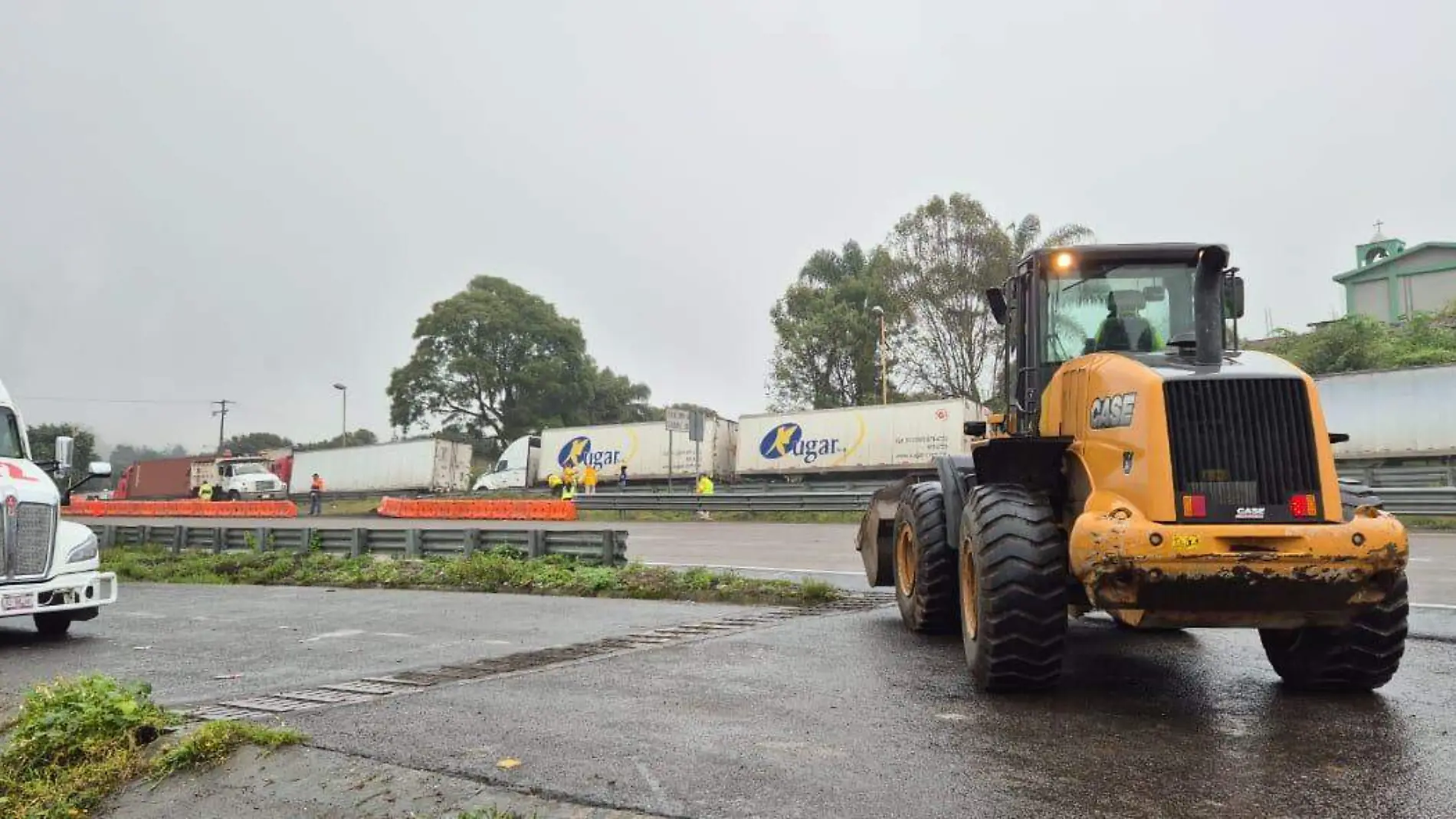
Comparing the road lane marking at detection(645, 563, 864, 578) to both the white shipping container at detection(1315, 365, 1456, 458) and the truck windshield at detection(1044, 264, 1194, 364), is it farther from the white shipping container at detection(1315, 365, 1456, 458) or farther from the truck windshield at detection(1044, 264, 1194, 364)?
the white shipping container at detection(1315, 365, 1456, 458)

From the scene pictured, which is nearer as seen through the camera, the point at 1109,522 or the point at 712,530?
the point at 1109,522

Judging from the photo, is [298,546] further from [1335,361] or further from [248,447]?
[248,447]

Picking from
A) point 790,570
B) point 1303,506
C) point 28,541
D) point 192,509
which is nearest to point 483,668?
point 1303,506

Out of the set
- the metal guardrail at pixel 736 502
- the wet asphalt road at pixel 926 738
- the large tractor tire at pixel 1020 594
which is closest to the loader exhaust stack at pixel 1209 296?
the large tractor tire at pixel 1020 594

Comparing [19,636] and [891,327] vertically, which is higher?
[891,327]

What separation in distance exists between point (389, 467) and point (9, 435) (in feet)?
136

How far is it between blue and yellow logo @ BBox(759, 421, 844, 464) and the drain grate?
97.1 ft

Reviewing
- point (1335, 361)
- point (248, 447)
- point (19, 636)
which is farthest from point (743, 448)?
point (248, 447)

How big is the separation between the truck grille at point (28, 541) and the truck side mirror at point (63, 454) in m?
1.66

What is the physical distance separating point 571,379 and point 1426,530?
61.5 meters

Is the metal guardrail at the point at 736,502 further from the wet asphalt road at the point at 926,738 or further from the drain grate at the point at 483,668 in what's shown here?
the wet asphalt road at the point at 926,738

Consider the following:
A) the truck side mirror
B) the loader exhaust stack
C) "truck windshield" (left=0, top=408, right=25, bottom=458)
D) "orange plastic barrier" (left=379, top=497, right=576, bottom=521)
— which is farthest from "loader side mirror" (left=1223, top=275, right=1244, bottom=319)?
"orange plastic barrier" (left=379, top=497, right=576, bottom=521)

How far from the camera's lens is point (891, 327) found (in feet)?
156

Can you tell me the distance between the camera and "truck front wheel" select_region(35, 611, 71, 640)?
32.1 feet
